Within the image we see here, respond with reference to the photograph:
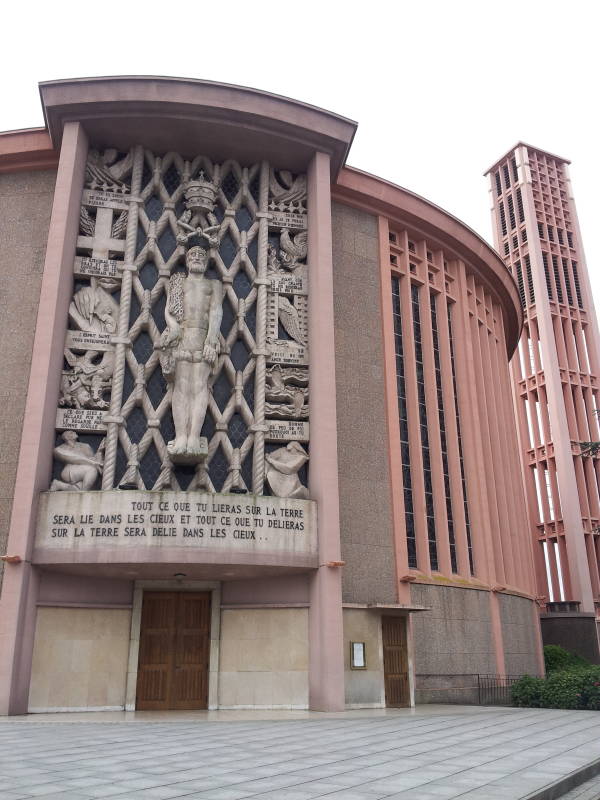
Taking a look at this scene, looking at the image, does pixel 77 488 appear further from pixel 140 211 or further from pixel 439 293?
pixel 439 293

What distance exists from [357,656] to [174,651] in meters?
4.15

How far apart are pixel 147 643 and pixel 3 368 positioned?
286 inches

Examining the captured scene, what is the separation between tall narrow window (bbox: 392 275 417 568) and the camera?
61.2ft

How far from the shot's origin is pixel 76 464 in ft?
51.4

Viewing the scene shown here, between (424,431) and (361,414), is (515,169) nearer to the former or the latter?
(424,431)

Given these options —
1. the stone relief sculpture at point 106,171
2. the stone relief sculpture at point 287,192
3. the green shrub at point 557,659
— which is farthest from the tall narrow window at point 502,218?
the stone relief sculpture at point 106,171

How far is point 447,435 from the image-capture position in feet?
68.9

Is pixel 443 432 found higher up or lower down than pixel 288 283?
lower down

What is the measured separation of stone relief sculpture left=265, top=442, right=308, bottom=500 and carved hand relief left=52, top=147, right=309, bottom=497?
27 millimetres

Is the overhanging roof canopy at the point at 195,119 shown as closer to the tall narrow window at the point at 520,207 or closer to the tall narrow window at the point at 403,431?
the tall narrow window at the point at 403,431

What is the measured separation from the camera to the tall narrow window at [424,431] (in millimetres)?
19312

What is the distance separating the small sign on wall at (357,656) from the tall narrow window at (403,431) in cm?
306

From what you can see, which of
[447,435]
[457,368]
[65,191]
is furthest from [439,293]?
[65,191]

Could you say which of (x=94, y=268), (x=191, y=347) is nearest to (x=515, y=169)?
(x=94, y=268)
